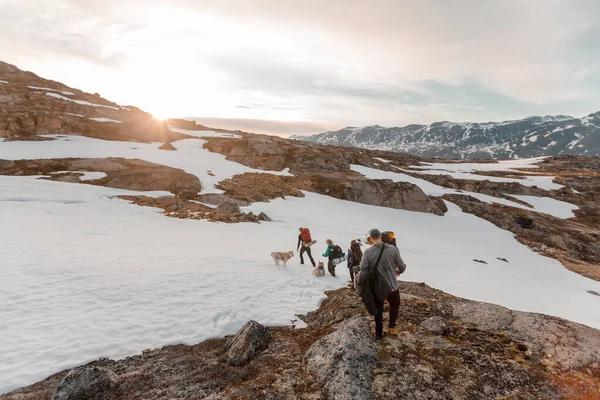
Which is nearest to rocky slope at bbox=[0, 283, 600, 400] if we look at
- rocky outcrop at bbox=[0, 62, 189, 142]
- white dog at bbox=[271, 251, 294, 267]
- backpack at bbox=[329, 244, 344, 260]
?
backpack at bbox=[329, 244, 344, 260]

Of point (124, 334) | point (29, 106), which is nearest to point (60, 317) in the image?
point (124, 334)

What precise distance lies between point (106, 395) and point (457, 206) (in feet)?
183

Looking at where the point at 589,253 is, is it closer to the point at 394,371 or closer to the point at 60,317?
the point at 394,371

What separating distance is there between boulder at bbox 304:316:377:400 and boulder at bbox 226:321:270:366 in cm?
140

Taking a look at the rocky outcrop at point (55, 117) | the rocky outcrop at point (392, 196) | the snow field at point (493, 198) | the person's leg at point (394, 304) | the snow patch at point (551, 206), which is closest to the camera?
the person's leg at point (394, 304)

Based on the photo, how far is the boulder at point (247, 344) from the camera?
7.29m

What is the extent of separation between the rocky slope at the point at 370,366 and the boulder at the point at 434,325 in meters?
0.03

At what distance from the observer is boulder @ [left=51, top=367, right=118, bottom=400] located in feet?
19.2

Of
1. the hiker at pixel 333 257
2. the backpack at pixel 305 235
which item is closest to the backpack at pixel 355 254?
the hiker at pixel 333 257

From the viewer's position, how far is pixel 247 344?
7.60 metres

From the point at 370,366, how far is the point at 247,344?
3276mm

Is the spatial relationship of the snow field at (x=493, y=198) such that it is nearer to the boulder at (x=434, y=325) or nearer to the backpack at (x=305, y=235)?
the backpack at (x=305, y=235)

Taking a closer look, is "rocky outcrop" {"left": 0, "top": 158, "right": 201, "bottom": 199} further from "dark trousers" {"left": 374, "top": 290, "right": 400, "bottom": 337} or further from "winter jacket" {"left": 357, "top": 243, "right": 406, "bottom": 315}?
"dark trousers" {"left": 374, "top": 290, "right": 400, "bottom": 337}

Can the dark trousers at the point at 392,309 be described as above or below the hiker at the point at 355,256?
above
